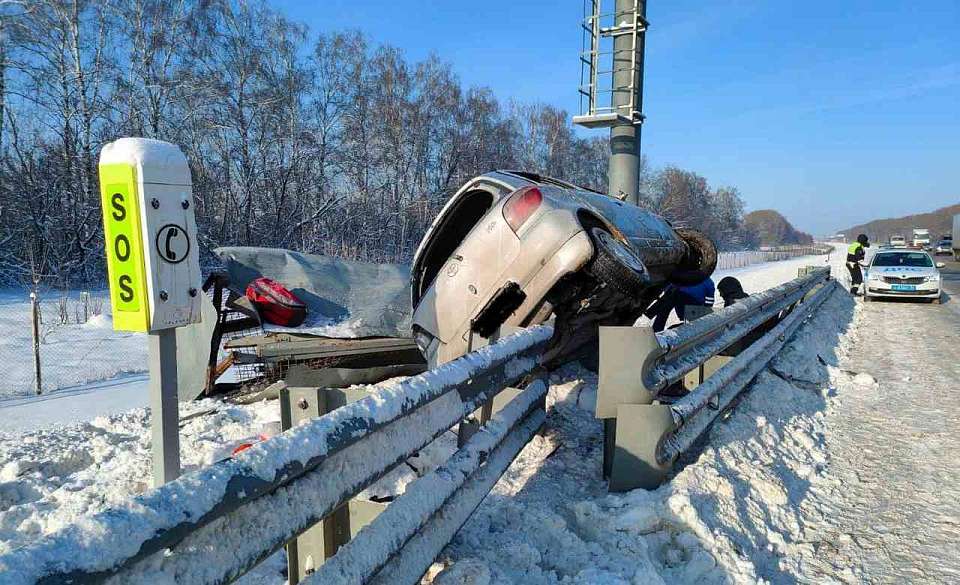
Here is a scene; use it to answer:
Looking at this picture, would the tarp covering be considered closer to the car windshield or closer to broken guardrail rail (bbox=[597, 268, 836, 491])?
broken guardrail rail (bbox=[597, 268, 836, 491])

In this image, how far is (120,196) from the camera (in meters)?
2.64

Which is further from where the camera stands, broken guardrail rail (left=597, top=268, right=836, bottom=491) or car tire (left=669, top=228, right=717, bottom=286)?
car tire (left=669, top=228, right=717, bottom=286)

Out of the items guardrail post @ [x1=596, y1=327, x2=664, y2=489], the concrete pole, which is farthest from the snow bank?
the concrete pole

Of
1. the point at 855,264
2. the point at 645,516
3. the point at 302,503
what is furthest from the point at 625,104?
the point at 302,503

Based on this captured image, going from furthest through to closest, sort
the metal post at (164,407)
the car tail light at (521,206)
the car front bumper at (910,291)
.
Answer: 1. the car front bumper at (910,291)
2. the car tail light at (521,206)
3. the metal post at (164,407)

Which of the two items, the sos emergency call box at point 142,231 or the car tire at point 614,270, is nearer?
the sos emergency call box at point 142,231

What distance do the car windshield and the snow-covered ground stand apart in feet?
41.5

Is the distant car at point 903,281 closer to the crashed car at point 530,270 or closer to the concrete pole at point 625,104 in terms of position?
the concrete pole at point 625,104

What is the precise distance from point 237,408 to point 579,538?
376cm

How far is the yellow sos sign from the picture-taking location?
262cm

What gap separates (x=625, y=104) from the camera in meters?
11.8

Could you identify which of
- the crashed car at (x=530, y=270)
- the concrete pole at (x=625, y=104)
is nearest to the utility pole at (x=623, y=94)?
the concrete pole at (x=625, y=104)

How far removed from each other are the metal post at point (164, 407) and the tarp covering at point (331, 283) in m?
6.72

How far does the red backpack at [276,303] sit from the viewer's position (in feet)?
32.8
